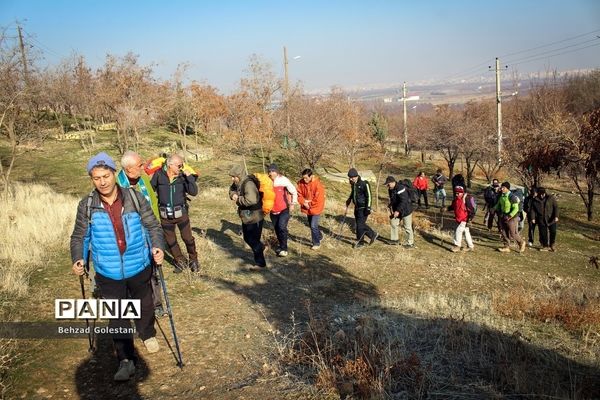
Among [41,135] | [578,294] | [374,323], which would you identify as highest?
[41,135]

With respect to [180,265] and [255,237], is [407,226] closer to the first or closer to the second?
[255,237]

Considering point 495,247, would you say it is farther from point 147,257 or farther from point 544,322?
point 147,257

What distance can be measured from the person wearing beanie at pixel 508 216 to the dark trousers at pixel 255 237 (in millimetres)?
6855

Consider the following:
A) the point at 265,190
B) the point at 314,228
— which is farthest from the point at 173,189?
the point at 314,228

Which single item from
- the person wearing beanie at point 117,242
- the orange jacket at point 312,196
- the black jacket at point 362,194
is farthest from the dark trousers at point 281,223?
the person wearing beanie at point 117,242

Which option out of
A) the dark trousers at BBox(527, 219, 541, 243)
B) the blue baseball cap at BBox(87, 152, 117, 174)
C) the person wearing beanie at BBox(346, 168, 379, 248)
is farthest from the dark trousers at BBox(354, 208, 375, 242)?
the blue baseball cap at BBox(87, 152, 117, 174)

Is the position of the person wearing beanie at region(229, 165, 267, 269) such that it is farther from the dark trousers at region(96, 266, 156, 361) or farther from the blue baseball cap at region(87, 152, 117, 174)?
the blue baseball cap at region(87, 152, 117, 174)

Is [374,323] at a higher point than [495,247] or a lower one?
higher

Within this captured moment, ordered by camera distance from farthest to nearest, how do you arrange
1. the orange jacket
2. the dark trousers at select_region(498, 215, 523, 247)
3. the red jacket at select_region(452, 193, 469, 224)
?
the dark trousers at select_region(498, 215, 523, 247) < the red jacket at select_region(452, 193, 469, 224) < the orange jacket

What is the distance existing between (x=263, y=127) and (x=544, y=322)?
19.0 metres

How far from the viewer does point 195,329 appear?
16.3 feet

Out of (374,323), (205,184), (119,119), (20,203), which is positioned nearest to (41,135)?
(20,203)

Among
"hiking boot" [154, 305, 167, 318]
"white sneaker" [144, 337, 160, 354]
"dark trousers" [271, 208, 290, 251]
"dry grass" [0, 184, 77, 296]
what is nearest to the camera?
"white sneaker" [144, 337, 160, 354]

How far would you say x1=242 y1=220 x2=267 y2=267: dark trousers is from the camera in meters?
7.01
